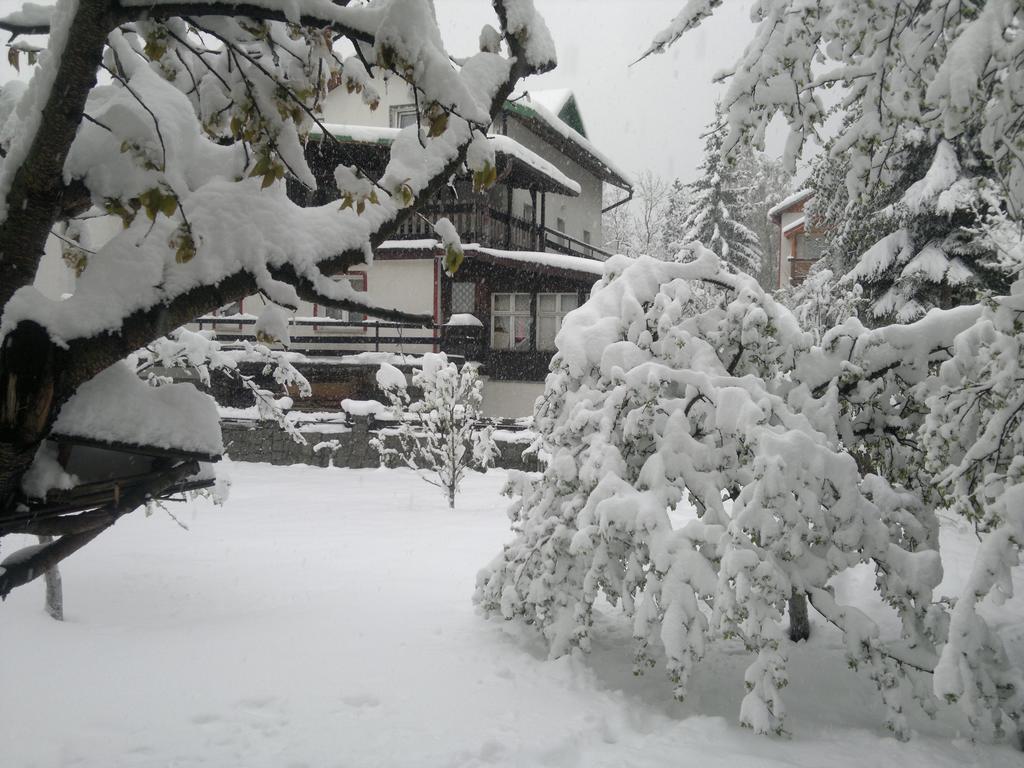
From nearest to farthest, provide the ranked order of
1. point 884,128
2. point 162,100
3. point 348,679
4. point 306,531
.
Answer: point 162,100 < point 884,128 < point 348,679 < point 306,531

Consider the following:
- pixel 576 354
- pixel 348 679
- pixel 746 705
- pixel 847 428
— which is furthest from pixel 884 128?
pixel 348 679

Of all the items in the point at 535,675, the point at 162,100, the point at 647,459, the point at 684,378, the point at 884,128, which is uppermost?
the point at 884,128

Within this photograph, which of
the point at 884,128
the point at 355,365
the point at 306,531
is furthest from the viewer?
the point at 355,365

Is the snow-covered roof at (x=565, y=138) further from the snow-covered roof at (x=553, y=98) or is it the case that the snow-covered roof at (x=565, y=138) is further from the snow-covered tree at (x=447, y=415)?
the snow-covered tree at (x=447, y=415)

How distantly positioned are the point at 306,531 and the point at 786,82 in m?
Answer: 8.84

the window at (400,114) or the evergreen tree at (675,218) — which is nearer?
the window at (400,114)

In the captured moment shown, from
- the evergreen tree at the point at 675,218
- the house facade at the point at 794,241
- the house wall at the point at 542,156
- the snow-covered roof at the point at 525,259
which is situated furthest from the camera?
the evergreen tree at the point at 675,218

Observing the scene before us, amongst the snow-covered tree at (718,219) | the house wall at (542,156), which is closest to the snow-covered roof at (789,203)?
the snow-covered tree at (718,219)

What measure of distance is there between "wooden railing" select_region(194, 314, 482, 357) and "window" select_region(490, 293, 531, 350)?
Result: 7.29 ft

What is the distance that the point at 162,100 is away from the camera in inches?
101

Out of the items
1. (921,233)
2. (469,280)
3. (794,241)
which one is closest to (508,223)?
(469,280)

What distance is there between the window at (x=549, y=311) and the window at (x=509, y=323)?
0.51 metres

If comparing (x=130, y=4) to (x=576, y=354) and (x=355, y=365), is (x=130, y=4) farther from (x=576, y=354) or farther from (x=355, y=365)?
(x=355, y=365)

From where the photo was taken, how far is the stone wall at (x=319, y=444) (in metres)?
16.0
